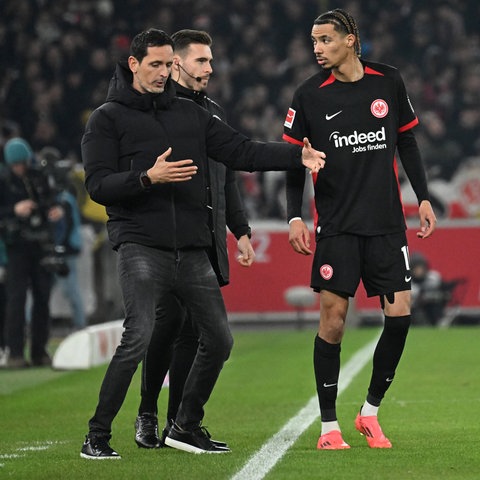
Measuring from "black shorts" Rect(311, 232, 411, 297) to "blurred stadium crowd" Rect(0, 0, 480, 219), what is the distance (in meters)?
14.0

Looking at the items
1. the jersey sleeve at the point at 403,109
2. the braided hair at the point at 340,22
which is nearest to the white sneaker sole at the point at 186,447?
the jersey sleeve at the point at 403,109

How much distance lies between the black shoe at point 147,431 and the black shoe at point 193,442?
Result: 0.78 feet

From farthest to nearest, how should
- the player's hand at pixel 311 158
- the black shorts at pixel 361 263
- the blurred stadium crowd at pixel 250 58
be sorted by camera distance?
the blurred stadium crowd at pixel 250 58 → the black shorts at pixel 361 263 → the player's hand at pixel 311 158

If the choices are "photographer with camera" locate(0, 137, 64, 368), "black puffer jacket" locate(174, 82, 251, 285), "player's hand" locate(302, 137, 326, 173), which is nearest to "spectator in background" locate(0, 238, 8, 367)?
"photographer with camera" locate(0, 137, 64, 368)

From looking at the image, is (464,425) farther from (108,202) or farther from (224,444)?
(108,202)

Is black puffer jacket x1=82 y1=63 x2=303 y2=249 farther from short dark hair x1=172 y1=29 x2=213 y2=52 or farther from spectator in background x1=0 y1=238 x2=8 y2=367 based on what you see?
spectator in background x1=0 y1=238 x2=8 y2=367

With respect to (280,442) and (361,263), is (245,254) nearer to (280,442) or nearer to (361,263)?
(361,263)

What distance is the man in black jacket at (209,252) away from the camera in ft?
23.9

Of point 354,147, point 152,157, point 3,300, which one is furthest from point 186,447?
point 3,300

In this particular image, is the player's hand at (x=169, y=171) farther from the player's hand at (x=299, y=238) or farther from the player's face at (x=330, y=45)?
the player's face at (x=330, y=45)

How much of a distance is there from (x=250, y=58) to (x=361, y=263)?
57.6 ft

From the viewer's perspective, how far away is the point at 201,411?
23.3 feet

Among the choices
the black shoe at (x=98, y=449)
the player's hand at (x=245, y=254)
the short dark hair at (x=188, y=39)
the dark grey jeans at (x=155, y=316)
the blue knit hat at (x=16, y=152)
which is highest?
the short dark hair at (x=188, y=39)

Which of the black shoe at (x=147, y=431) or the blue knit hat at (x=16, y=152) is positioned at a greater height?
the blue knit hat at (x=16, y=152)
